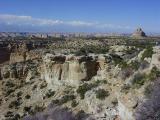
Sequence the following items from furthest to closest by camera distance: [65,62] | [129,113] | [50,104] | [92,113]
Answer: [65,62], [50,104], [92,113], [129,113]

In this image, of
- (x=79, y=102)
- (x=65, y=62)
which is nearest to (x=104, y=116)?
(x=79, y=102)

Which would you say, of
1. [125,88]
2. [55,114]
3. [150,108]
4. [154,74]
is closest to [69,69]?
[55,114]

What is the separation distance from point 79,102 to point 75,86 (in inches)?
231

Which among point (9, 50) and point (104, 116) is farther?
point (9, 50)

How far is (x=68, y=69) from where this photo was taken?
38812 mm

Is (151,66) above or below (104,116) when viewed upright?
above

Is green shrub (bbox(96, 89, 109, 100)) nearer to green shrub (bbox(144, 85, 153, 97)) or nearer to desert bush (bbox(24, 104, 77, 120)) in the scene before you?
desert bush (bbox(24, 104, 77, 120))

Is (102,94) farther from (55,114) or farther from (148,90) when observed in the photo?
(148,90)

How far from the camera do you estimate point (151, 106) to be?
1839 cm

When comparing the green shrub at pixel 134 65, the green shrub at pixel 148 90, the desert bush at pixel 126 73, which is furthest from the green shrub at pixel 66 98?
the green shrub at pixel 148 90

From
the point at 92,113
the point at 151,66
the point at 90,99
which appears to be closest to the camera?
the point at 151,66

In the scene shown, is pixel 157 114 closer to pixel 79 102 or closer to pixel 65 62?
pixel 79 102

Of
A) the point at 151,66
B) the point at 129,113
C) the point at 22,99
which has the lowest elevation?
the point at 22,99

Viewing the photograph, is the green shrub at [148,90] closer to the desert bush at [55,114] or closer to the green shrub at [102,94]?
the green shrub at [102,94]
